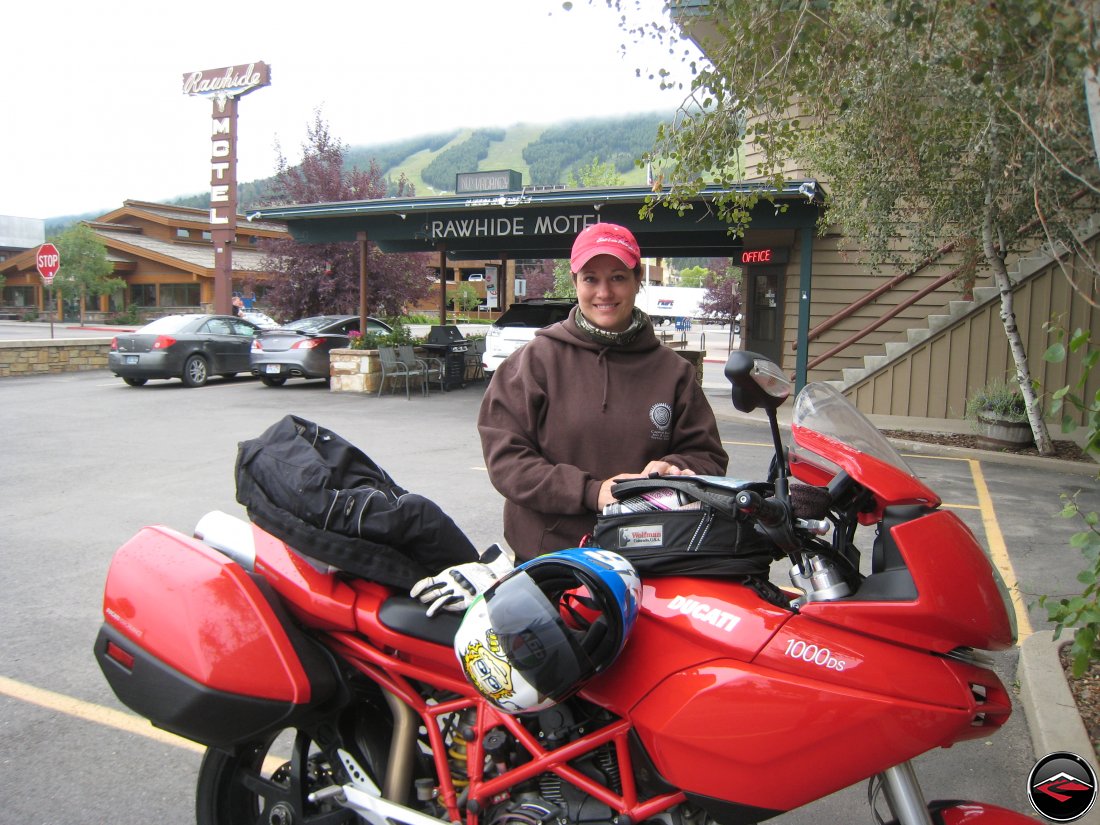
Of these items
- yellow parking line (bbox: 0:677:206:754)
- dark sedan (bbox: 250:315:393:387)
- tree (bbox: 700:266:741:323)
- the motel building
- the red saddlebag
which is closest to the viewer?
the red saddlebag

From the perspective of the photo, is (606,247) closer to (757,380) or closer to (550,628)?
(757,380)

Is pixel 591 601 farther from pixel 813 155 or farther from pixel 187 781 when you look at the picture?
pixel 813 155

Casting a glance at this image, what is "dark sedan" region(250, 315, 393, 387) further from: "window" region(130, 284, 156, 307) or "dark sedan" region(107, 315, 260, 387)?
"window" region(130, 284, 156, 307)

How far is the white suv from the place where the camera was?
52.9 feet

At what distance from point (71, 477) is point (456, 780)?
755 cm

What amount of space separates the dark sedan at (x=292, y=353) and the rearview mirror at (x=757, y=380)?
16.0 metres

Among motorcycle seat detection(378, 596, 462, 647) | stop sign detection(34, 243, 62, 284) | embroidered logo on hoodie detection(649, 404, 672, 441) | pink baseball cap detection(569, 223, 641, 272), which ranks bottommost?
motorcycle seat detection(378, 596, 462, 647)

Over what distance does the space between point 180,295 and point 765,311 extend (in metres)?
39.0

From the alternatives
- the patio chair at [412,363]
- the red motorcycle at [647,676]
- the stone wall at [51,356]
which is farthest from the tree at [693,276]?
the red motorcycle at [647,676]

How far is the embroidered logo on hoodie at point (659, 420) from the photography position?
2.55 m

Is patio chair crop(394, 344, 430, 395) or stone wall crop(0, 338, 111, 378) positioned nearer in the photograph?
patio chair crop(394, 344, 430, 395)

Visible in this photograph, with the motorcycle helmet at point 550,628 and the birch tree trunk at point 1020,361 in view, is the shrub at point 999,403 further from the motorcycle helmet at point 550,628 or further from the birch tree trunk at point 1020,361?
the motorcycle helmet at point 550,628

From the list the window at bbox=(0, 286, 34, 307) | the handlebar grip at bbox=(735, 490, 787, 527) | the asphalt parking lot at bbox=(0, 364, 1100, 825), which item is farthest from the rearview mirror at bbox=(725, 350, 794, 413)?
the window at bbox=(0, 286, 34, 307)

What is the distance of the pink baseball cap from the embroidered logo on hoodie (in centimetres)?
44
